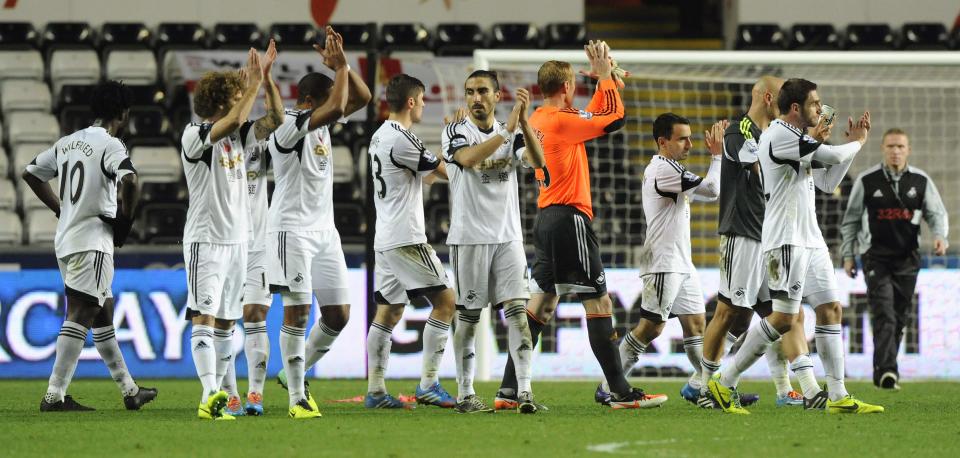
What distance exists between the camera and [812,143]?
7.90m

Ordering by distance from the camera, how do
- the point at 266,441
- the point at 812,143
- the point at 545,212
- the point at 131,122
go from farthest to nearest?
1. the point at 131,122
2. the point at 545,212
3. the point at 812,143
4. the point at 266,441

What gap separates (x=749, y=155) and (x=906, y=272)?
326 centimetres

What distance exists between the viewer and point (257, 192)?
8641 mm

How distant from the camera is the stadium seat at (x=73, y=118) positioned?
16.0m

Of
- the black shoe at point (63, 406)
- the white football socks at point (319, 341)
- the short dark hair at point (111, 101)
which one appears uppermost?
the short dark hair at point (111, 101)

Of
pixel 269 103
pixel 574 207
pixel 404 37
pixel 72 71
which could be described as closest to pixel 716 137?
pixel 574 207

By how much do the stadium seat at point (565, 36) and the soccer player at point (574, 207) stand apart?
9.03 meters

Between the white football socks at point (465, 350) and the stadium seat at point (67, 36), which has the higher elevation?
the stadium seat at point (67, 36)

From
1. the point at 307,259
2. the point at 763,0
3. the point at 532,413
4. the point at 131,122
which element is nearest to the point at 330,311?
the point at 307,259

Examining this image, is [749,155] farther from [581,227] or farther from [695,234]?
[695,234]

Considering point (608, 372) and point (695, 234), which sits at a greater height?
point (695, 234)

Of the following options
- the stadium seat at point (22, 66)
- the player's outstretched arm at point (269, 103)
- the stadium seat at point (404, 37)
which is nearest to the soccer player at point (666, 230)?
the player's outstretched arm at point (269, 103)

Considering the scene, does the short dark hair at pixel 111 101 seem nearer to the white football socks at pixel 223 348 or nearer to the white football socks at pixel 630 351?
the white football socks at pixel 223 348

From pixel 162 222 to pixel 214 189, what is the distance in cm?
697
